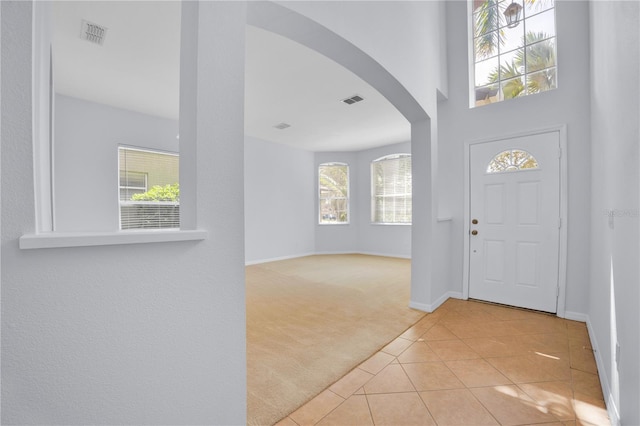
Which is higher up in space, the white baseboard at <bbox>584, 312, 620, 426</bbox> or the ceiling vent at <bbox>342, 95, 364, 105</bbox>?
the ceiling vent at <bbox>342, 95, 364, 105</bbox>

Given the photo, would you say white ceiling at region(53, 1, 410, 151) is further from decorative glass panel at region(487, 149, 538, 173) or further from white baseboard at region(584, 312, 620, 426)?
white baseboard at region(584, 312, 620, 426)

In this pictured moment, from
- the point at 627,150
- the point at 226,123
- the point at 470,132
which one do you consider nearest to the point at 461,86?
the point at 470,132

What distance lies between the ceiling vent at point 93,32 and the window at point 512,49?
13.4ft

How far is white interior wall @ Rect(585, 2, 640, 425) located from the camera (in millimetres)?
1155

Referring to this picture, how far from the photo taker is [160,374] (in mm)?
→ 1048

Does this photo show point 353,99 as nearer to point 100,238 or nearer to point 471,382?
point 471,382

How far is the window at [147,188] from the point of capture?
4.50 meters

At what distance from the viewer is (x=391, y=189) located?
7.11m

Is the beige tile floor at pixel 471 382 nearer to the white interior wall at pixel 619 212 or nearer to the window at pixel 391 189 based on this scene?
the white interior wall at pixel 619 212

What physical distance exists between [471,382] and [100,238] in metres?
2.20

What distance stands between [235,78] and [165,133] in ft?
14.5

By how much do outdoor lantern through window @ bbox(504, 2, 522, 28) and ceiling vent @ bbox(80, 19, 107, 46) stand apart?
173 inches

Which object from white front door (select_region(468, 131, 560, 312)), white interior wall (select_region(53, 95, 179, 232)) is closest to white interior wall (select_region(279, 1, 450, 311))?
white front door (select_region(468, 131, 560, 312))

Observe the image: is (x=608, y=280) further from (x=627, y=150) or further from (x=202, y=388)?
(x=202, y=388)
